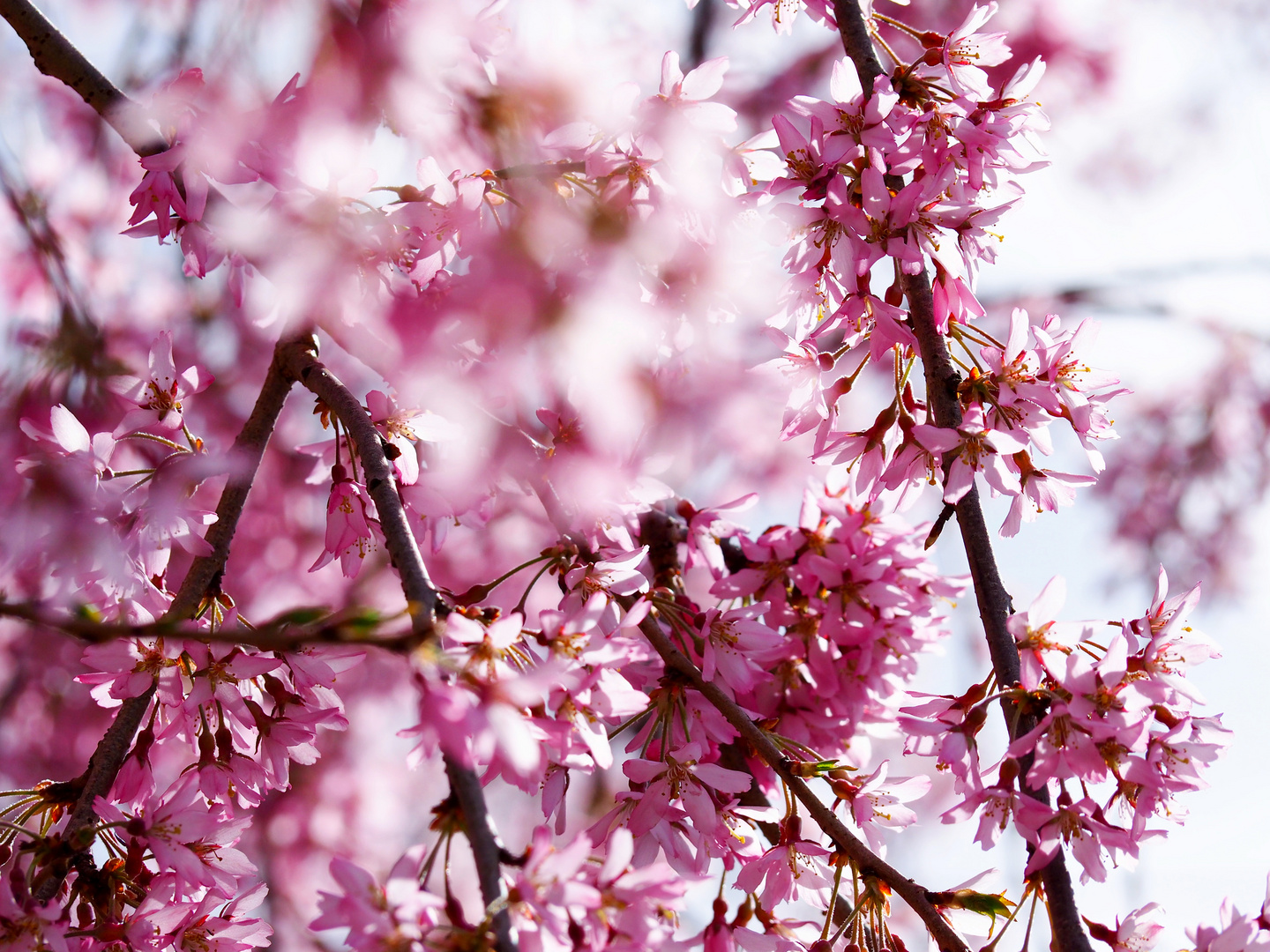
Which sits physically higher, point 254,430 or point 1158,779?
point 254,430

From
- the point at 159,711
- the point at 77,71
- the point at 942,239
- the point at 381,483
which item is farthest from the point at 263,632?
the point at 77,71

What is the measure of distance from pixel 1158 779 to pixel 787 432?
77 centimetres

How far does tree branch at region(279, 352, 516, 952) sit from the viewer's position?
37.5 inches

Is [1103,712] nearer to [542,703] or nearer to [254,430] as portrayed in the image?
[542,703]

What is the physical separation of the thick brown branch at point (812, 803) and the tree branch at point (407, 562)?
0.43m

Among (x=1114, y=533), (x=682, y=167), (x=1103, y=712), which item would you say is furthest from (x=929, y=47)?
(x=1114, y=533)

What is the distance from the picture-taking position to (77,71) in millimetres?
1534

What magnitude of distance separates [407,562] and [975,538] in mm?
843

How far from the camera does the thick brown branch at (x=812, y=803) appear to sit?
1.24 m

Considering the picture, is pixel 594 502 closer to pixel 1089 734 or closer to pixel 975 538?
pixel 975 538

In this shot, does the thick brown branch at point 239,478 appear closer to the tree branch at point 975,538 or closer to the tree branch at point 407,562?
the tree branch at point 407,562

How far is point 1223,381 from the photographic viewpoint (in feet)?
23.0

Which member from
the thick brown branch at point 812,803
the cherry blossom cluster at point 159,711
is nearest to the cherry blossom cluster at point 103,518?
the cherry blossom cluster at point 159,711

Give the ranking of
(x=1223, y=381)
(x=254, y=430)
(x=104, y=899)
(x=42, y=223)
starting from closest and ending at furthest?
(x=104, y=899), (x=254, y=430), (x=42, y=223), (x=1223, y=381)
